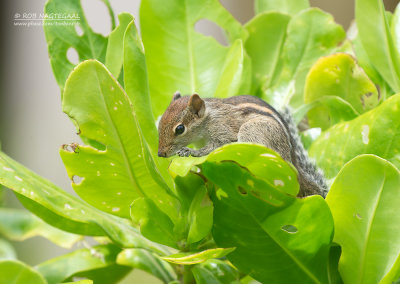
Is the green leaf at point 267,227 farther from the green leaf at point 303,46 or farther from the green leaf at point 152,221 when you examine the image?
the green leaf at point 303,46

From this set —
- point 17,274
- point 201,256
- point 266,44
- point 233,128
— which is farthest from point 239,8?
point 17,274

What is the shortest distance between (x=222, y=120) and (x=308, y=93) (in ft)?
0.72

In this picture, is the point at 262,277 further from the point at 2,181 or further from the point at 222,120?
the point at 222,120

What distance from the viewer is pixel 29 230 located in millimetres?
1040

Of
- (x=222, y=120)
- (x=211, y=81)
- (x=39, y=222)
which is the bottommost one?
(x=39, y=222)

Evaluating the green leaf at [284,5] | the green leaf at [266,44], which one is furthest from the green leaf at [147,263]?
the green leaf at [284,5]

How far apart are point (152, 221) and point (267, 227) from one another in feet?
0.56

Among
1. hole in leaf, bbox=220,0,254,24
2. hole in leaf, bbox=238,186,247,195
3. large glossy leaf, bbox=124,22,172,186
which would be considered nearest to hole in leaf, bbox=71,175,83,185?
large glossy leaf, bbox=124,22,172,186

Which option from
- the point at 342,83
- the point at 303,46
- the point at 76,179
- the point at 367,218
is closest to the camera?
the point at 367,218

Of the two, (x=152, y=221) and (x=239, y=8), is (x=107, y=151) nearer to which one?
(x=152, y=221)

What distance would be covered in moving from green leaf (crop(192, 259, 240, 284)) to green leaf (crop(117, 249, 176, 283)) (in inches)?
3.1

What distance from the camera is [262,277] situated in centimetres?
67

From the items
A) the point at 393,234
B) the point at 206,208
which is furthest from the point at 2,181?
the point at 393,234

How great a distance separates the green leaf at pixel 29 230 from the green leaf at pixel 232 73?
17.5 inches
